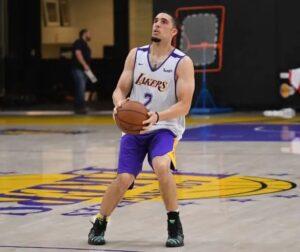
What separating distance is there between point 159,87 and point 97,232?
1298mm

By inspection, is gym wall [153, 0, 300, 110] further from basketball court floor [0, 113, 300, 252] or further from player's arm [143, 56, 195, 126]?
player's arm [143, 56, 195, 126]

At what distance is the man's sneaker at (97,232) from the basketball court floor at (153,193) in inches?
3.0

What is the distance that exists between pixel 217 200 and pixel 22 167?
401 cm

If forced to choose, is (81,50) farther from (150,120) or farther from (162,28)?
(150,120)

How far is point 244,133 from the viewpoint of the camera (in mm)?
18234

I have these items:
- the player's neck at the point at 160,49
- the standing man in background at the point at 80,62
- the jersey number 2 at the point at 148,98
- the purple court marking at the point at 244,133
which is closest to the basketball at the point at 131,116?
the jersey number 2 at the point at 148,98

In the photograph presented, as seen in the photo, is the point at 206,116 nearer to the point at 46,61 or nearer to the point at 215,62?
the point at 215,62

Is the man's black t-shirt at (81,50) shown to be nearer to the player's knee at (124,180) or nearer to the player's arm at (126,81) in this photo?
the player's arm at (126,81)

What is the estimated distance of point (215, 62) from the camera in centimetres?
2427

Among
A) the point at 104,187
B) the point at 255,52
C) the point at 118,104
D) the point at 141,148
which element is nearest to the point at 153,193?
the point at 104,187

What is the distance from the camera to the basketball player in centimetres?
771

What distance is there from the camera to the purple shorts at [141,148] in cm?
776

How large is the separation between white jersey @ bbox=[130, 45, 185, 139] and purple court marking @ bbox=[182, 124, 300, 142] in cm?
892

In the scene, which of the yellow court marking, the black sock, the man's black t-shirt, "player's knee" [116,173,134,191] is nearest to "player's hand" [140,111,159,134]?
"player's knee" [116,173,134,191]
